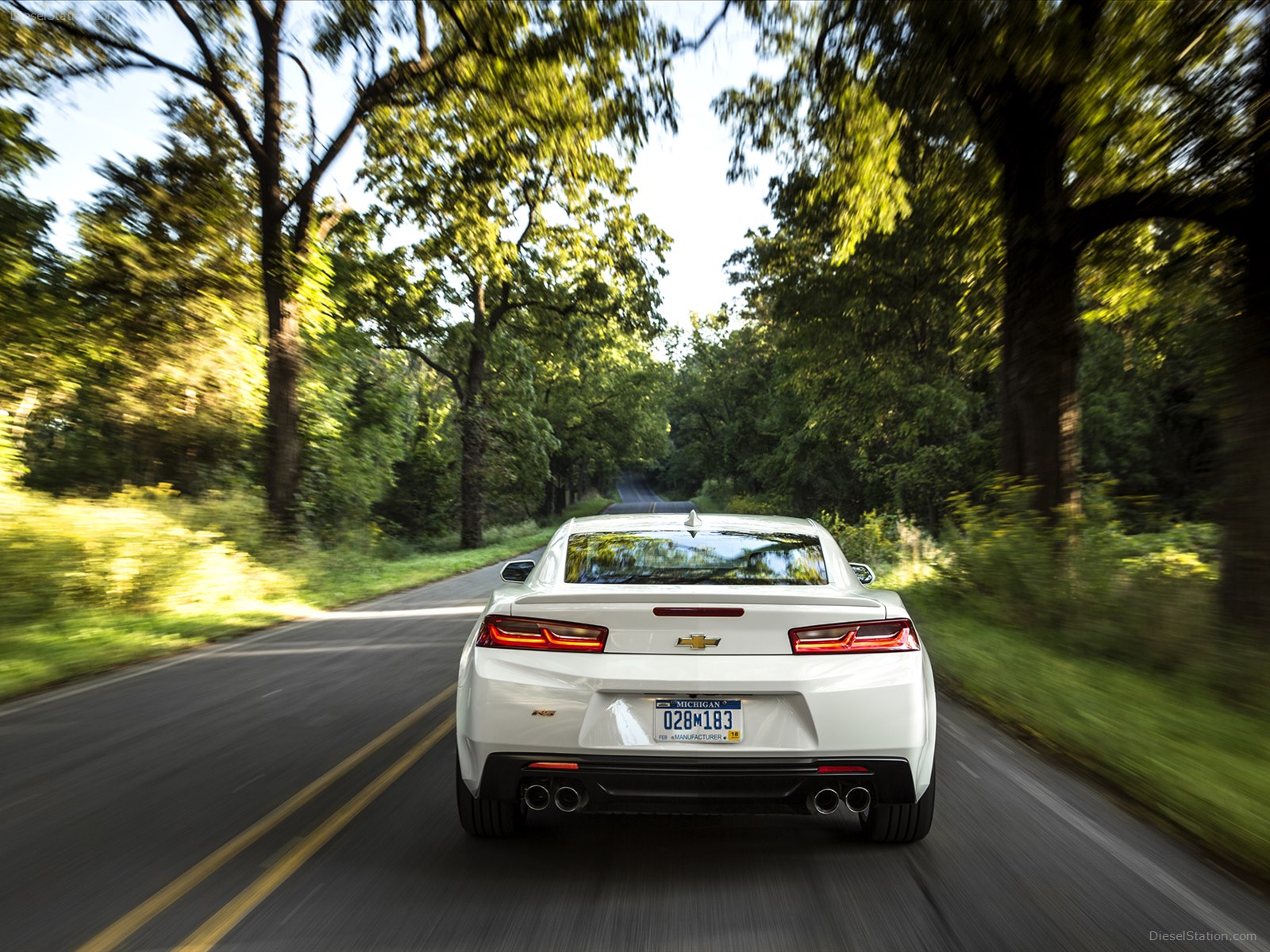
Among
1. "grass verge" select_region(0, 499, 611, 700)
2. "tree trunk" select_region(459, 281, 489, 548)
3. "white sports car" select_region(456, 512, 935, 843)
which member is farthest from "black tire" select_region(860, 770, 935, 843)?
"tree trunk" select_region(459, 281, 489, 548)

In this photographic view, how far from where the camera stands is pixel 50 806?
14.6ft

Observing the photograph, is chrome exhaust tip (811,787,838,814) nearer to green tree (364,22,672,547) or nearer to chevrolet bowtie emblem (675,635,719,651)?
chevrolet bowtie emblem (675,635,719,651)

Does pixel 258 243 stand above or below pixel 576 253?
below

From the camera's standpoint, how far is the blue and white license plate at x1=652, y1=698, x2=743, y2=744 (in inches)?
133

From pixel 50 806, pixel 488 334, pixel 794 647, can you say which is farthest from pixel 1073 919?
pixel 488 334

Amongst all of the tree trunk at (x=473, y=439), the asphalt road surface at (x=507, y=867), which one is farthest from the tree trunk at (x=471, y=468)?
the asphalt road surface at (x=507, y=867)

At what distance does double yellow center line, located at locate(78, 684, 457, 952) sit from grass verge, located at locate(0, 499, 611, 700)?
425 cm

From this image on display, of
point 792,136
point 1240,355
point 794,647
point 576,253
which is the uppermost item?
point 576,253

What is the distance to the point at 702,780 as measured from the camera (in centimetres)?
334

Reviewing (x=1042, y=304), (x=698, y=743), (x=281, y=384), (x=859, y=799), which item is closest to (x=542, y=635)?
(x=698, y=743)

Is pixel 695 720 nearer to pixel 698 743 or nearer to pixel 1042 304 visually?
pixel 698 743

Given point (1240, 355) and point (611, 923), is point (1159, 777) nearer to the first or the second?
point (611, 923)

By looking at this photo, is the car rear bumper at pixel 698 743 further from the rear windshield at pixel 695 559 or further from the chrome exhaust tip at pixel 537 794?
the rear windshield at pixel 695 559

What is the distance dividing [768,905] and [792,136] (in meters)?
10.9
